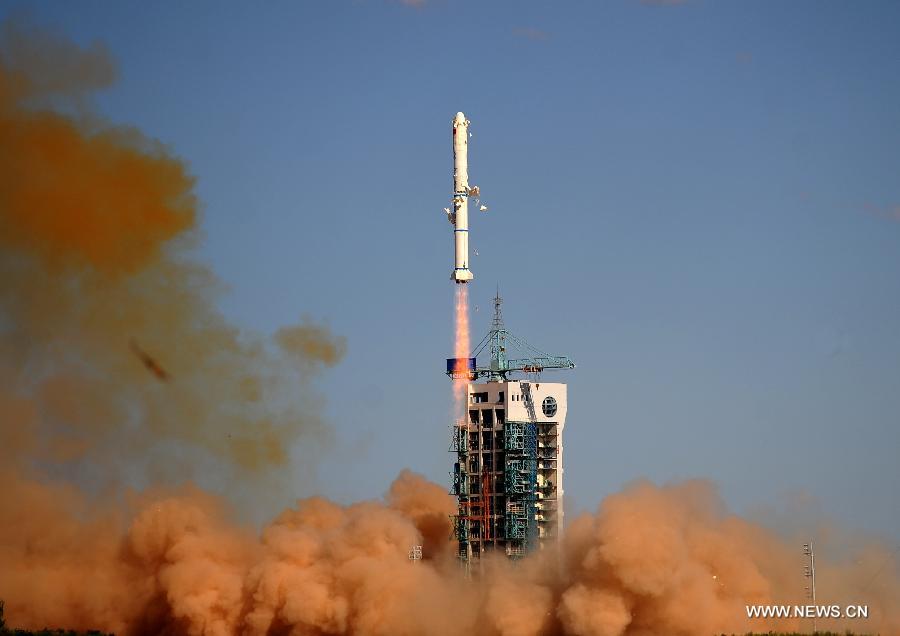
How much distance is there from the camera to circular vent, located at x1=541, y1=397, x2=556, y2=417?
96688mm

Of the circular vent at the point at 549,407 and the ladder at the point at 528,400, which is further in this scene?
the circular vent at the point at 549,407

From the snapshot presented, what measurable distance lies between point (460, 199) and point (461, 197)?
0.43 feet

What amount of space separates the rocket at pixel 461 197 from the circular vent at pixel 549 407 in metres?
8.46

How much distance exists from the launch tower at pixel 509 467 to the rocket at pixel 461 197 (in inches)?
250

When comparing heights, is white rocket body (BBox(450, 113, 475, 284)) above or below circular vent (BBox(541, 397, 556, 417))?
above

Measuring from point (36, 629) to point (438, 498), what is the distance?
85.9 feet

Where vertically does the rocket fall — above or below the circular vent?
above

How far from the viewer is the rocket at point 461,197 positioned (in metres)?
98.1

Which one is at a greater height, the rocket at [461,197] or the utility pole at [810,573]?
the rocket at [461,197]

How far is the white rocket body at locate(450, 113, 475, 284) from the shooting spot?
9812cm

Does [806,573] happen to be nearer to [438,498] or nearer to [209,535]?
Answer: [438,498]

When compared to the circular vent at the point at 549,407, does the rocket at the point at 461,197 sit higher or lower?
higher

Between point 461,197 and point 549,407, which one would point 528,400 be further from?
point 461,197

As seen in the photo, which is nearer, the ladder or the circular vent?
the ladder
